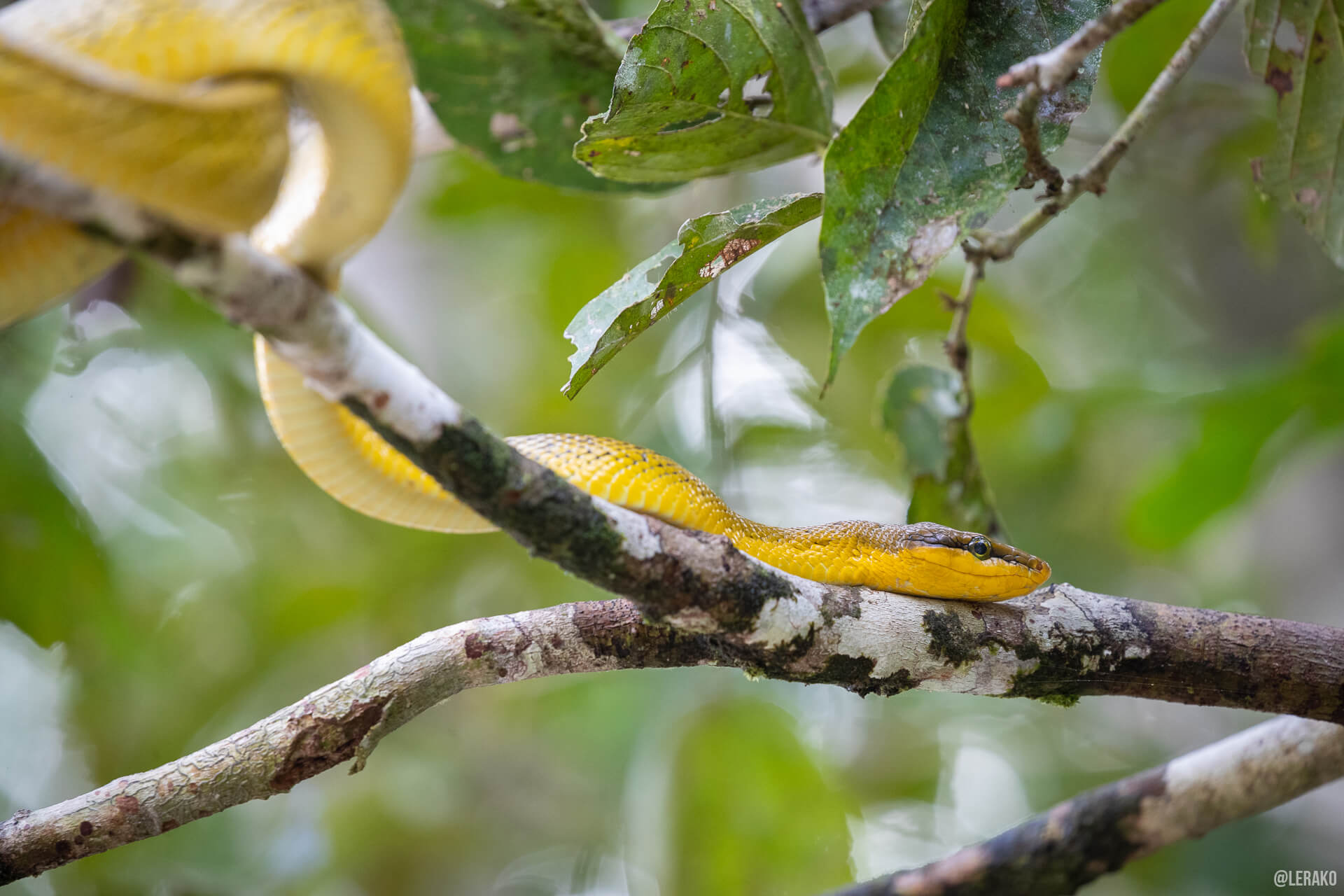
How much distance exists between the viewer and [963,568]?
6.12ft

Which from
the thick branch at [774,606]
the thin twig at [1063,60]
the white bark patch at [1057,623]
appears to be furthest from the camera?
the white bark patch at [1057,623]

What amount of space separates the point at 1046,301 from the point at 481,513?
6.07 m

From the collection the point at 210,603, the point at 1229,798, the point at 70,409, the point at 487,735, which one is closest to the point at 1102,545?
the point at 487,735

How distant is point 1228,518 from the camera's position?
3.63m

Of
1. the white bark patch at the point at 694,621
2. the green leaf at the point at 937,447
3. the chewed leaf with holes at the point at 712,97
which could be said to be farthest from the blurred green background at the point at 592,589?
the white bark patch at the point at 694,621

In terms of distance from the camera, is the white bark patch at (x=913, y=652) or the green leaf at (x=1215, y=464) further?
the green leaf at (x=1215, y=464)

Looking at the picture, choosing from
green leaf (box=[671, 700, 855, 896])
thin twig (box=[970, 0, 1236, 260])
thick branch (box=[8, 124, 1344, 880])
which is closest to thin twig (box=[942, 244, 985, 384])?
thin twig (box=[970, 0, 1236, 260])

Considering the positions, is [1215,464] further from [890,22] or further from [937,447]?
[890,22]

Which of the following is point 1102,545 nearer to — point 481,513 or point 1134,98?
point 1134,98

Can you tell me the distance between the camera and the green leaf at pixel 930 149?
1.38 meters

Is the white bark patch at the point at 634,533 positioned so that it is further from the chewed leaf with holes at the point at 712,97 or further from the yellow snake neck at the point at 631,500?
the chewed leaf with holes at the point at 712,97

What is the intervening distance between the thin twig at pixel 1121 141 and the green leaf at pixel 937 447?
1.59 feet

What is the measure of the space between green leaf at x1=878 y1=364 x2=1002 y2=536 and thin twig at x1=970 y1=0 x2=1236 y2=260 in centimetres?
49

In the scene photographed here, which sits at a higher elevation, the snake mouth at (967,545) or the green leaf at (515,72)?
the green leaf at (515,72)
